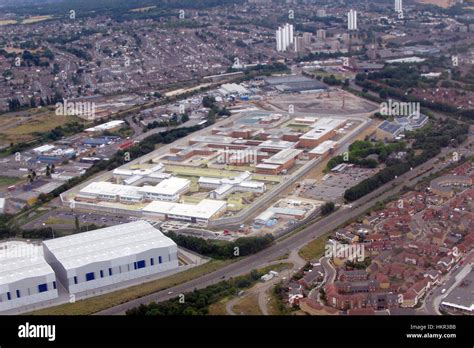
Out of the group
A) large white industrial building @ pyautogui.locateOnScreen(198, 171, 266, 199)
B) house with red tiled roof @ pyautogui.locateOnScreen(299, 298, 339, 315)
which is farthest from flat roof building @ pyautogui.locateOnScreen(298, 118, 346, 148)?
house with red tiled roof @ pyautogui.locateOnScreen(299, 298, 339, 315)

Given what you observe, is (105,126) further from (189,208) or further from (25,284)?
(25,284)

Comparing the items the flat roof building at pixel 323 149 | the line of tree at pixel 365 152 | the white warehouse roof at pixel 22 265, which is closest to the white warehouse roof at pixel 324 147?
the flat roof building at pixel 323 149

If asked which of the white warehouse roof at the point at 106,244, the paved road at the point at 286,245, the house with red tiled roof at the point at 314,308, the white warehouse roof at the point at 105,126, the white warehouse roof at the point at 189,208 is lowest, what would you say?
the paved road at the point at 286,245

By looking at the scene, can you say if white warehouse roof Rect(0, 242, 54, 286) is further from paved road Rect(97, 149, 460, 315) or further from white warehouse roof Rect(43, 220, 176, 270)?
paved road Rect(97, 149, 460, 315)


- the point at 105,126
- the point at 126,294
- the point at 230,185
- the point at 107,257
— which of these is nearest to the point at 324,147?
the point at 230,185

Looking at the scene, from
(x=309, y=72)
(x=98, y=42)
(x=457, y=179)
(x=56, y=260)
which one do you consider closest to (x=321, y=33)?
(x=309, y=72)

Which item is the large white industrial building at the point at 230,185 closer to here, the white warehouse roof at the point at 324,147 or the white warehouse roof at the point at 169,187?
the white warehouse roof at the point at 169,187
